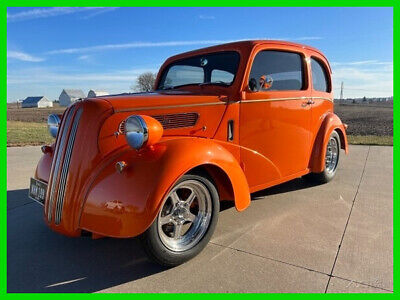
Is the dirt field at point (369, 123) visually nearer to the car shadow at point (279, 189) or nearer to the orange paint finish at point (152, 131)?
the car shadow at point (279, 189)

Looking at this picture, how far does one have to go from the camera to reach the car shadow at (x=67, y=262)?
2385mm

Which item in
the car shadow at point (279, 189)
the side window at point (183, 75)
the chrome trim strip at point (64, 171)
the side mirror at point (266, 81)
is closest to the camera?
the chrome trim strip at point (64, 171)

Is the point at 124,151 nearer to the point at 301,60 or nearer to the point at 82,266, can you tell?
the point at 82,266

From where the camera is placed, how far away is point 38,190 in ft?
9.69

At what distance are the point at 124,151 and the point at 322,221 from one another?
2.31m

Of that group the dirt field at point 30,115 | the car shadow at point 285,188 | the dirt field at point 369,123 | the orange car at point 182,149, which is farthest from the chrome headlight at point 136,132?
the dirt field at point 30,115

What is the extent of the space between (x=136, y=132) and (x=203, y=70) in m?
1.78

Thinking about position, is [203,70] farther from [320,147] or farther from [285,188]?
[285,188]

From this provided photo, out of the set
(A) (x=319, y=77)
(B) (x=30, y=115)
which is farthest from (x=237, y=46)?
(B) (x=30, y=115)

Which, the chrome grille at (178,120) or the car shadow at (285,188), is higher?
the chrome grille at (178,120)

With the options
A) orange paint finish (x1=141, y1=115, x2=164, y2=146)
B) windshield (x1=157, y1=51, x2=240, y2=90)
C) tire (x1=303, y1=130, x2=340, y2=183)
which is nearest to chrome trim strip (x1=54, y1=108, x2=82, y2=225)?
orange paint finish (x1=141, y1=115, x2=164, y2=146)

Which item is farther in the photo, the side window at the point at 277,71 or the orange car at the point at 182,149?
the side window at the point at 277,71

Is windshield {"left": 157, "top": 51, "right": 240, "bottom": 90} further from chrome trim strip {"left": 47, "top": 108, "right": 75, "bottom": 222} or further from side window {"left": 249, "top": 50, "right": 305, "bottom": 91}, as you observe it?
chrome trim strip {"left": 47, "top": 108, "right": 75, "bottom": 222}

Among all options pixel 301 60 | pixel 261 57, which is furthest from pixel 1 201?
pixel 301 60
